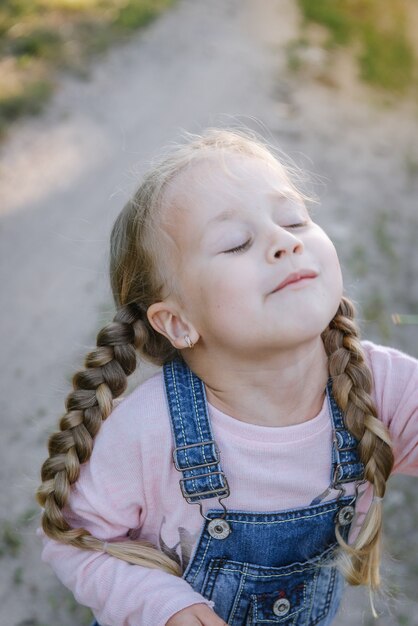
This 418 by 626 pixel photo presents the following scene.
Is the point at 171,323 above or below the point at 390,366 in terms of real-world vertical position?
above

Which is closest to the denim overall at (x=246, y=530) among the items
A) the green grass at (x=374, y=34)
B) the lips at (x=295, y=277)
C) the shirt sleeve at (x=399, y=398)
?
the shirt sleeve at (x=399, y=398)

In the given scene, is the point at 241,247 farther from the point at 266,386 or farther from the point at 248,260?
the point at 266,386

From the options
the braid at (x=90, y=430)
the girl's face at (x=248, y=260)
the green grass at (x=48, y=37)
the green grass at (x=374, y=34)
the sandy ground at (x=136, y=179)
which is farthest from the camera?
the green grass at (x=374, y=34)

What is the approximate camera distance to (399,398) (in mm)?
1759

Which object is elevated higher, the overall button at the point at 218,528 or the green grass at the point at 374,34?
the overall button at the point at 218,528

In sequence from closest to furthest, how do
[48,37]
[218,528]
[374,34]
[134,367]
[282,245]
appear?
[282,245] → [218,528] → [134,367] → [48,37] → [374,34]

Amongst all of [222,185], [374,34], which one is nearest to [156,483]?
[222,185]

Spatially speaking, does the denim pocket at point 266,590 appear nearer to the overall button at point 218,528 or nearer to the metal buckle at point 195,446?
the overall button at point 218,528

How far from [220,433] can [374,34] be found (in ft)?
14.9

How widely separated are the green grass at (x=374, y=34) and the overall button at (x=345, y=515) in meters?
3.74

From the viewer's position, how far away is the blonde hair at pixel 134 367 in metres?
1.68

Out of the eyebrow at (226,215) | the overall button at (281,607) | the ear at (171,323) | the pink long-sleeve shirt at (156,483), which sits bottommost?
the overall button at (281,607)

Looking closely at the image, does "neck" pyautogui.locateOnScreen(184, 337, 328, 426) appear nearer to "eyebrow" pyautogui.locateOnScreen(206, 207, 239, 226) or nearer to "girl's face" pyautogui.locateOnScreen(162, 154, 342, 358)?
"girl's face" pyautogui.locateOnScreen(162, 154, 342, 358)

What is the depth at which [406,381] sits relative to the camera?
1.76m
